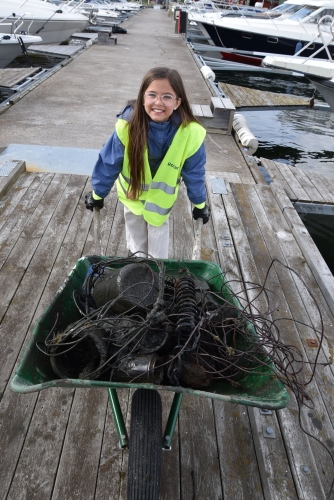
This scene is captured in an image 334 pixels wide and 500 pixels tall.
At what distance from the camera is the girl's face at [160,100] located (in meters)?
2.34

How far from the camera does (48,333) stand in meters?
1.92

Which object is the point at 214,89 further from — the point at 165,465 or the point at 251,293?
the point at 165,465

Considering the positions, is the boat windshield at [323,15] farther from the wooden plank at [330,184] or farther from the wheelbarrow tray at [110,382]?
the wheelbarrow tray at [110,382]

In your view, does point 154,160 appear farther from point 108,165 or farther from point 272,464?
point 272,464

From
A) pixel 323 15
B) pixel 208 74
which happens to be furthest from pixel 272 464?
pixel 323 15

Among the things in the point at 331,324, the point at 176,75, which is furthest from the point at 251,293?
the point at 176,75

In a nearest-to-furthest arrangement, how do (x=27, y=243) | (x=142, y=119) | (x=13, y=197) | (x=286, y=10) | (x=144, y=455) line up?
(x=144, y=455) → (x=142, y=119) → (x=27, y=243) → (x=13, y=197) → (x=286, y=10)

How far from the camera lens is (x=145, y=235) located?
10.3ft

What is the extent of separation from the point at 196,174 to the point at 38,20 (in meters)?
16.9

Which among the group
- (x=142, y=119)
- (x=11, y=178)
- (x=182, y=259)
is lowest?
(x=11, y=178)

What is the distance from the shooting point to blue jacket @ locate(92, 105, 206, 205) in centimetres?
253

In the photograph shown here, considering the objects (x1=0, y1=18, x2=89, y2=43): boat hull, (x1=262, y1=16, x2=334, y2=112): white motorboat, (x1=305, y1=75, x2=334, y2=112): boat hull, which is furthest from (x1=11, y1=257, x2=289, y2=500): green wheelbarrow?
(x1=0, y1=18, x2=89, y2=43): boat hull

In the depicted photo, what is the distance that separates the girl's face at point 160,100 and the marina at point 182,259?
1.12m

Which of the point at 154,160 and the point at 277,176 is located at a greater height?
the point at 154,160
